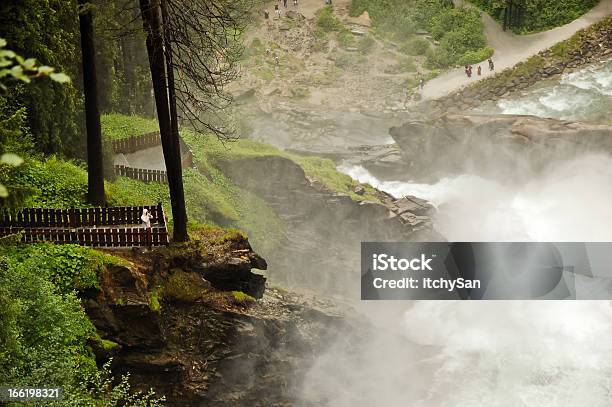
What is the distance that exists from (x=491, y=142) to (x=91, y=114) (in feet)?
106

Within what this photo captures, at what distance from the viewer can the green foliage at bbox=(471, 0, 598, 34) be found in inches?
2554

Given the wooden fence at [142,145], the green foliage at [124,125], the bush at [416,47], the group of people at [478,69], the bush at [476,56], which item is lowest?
the wooden fence at [142,145]

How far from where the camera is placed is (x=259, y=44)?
69688 mm

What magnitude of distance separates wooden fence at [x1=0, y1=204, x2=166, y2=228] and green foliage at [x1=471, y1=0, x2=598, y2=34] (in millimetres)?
54645

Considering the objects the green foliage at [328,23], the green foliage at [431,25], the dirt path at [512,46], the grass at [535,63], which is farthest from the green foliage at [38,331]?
the green foliage at [328,23]

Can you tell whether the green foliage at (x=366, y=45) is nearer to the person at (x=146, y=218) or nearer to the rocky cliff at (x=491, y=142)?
the rocky cliff at (x=491, y=142)

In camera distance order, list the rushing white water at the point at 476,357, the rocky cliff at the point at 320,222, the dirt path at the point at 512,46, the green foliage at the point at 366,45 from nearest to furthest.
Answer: the rushing white water at the point at 476,357 < the rocky cliff at the point at 320,222 < the dirt path at the point at 512,46 < the green foliage at the point at 366,45

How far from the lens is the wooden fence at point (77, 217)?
18.8 m

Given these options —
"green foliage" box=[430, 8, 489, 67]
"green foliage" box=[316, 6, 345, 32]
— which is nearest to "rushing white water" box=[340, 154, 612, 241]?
"green foliage" box=[430, 8, 489, 67]

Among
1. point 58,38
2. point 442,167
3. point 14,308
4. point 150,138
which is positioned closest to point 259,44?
point 442,167

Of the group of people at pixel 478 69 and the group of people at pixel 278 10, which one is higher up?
the group of people at pixel 278 10

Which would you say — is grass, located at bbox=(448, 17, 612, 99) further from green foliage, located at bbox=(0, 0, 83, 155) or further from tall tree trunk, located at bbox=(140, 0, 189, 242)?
tall tree trunk, located at bbox=(140, 0, 189, 242)

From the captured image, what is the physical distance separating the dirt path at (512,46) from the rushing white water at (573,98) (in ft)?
16.0

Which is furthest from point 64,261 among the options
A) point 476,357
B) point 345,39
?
point 345,39
